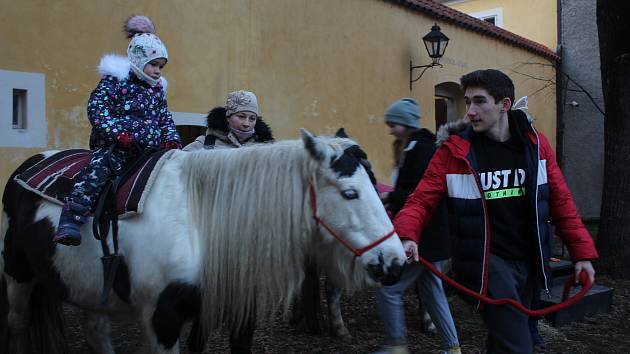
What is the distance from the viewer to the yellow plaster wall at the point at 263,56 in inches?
223

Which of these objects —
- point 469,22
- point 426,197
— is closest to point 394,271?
point 426,197

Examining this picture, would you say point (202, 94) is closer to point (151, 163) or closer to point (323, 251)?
point (151, 163)

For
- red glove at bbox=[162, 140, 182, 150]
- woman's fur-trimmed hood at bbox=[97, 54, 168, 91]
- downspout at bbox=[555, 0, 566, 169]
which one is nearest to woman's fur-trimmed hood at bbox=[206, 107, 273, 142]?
red glove at bbox=[162, 140, 182, 150]

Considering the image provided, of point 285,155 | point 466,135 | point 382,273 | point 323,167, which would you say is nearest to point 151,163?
point 285,155

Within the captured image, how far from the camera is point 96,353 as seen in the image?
3.70m

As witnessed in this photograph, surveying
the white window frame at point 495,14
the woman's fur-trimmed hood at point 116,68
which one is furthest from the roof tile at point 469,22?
the woman's fur-trimmed hood at point 116,68

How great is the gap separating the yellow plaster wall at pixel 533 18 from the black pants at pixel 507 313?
14.2 m

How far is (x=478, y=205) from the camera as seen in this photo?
256cm

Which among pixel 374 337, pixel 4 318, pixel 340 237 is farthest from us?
pixel 374 337

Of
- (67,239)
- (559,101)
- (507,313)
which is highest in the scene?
(559,101)

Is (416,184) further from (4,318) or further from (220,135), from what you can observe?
(4,318)

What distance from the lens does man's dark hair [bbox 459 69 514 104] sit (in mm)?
2539

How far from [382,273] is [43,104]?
176 inches

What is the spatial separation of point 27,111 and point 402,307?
4073 millimetres
